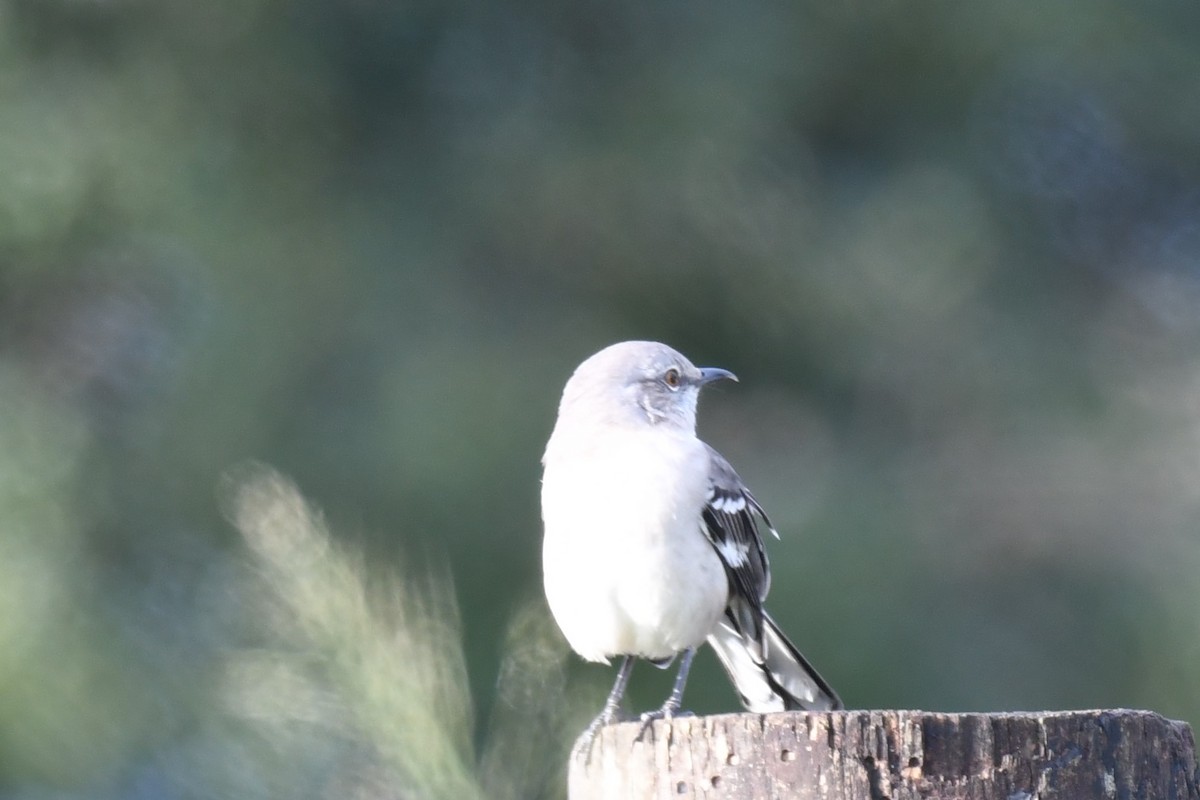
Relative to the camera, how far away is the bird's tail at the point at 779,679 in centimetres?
387

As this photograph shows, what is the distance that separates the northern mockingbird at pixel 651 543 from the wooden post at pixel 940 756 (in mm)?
779

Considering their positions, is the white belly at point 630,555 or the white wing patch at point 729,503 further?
the white wing patch at point 729,503

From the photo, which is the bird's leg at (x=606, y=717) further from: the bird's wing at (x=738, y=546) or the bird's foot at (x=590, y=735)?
the bird's wing at (x=738, y=546)

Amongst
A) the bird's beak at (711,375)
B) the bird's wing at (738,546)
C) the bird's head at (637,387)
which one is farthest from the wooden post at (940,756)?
the bird's beak at (711,375)

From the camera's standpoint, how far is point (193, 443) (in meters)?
5.96

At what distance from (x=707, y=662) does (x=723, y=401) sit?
125cm

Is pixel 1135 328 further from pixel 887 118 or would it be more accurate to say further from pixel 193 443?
pixel 193 443

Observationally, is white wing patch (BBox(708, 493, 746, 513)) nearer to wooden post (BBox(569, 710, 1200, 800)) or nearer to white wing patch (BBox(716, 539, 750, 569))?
white wing patch (BBox(716, 539, 750, 569))

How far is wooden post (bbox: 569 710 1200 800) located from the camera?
2.41 m

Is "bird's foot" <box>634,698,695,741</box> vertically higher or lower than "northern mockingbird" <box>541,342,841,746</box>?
lower

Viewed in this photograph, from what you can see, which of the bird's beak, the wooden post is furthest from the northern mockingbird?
the wooden post

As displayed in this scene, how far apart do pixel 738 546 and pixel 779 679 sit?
1.20 ft

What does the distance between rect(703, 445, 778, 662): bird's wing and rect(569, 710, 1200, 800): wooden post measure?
1.29 metres

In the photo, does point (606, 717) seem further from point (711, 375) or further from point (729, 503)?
point (711, 375)
